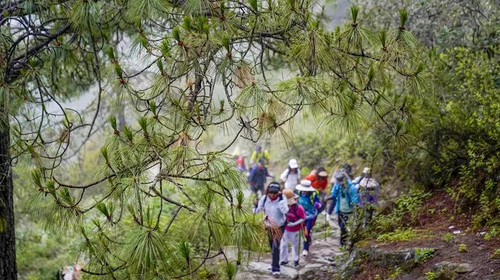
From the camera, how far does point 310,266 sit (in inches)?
332

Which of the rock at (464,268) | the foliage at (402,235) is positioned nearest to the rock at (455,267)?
the rock at (464,268)

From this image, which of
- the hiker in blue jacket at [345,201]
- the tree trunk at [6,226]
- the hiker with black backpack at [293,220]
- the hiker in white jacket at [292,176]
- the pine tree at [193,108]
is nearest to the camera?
the pine tree at [193,108]

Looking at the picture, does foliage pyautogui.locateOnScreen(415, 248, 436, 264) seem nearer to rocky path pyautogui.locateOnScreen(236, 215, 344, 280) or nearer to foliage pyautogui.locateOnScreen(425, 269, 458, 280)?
foliage pyautogui.locateOnScreen(425, 269, 458, 280)

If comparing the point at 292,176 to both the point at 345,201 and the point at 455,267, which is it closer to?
the point at 345,201

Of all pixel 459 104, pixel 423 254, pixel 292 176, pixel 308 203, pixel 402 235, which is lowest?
pixel 423 254

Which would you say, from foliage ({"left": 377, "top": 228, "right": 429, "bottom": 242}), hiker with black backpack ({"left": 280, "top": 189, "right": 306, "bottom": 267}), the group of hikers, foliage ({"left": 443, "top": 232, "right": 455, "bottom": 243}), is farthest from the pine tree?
hiker with black backpack ({"left": 280, "top": 189, "right": 306, "bottom": 267})

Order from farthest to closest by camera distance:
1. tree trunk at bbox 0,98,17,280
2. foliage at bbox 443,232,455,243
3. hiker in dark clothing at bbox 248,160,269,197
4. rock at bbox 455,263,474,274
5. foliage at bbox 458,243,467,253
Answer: hiker in dark clothing at bbox 248,160,269,197 < foliage at bbox 443,232,455,243 < foliage at bbox 458,243,467,253 < tree trunk at bbox 0,98,17,280 < rock at bbox 455,263,474,274

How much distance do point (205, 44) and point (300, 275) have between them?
481cm

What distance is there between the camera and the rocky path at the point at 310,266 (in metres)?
7.92

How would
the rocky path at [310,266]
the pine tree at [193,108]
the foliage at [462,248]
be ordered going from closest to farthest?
the pine tree at [193,108] → the foliage at [462,248] → the rocky path at [310,266]

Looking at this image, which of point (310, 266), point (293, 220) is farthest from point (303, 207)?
point (310, 266)

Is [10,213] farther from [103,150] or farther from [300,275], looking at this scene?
[300,275]

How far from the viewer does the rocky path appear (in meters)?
7.92

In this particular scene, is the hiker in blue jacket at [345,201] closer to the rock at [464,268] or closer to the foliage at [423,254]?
the foliage at [423,254]
